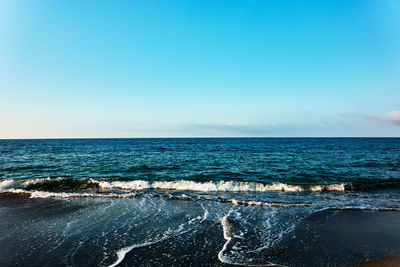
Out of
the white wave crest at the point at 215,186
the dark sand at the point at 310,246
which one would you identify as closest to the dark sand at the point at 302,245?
the dark sand at the point at 310,246

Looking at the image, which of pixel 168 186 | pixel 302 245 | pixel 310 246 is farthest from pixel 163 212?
pixel 310 246

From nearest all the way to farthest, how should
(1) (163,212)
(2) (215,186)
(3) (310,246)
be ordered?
(3) (310,246), (1) (163,212), (2) (215,186)

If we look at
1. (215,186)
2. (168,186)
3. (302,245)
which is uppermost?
(302,245)

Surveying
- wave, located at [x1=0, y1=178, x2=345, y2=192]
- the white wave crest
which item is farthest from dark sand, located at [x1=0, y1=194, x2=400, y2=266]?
wave, located at [x1=0, y1=178, x2=345, y2=192]

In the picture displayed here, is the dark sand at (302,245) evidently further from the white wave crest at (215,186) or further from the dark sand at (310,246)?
the white wave crest at (215,186)

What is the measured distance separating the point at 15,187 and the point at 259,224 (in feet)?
56.2

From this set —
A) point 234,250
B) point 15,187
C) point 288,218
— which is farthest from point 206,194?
point 15,187

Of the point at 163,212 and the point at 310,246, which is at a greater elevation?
the point at 310,246

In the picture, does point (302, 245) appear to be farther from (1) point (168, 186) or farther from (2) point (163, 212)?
(1) point (168, 186)

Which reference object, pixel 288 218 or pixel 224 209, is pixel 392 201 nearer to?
pixel 288 218

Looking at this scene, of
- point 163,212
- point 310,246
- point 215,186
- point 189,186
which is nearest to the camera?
point 310,246

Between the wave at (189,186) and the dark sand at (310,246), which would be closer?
the dark sand at (310,246)

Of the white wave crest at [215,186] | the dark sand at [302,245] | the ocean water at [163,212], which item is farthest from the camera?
the white wave crest at [215,186]

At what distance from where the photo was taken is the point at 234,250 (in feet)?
20.4
